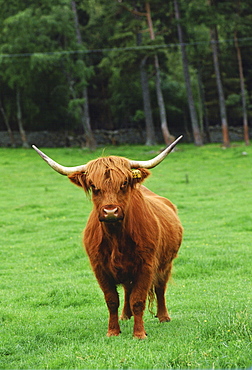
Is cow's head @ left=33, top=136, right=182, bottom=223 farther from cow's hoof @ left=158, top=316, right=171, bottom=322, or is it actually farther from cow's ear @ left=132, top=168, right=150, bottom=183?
cow's hoof @ left=158, top=316, right=171, bottom=322

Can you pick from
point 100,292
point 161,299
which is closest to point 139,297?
point 161,299

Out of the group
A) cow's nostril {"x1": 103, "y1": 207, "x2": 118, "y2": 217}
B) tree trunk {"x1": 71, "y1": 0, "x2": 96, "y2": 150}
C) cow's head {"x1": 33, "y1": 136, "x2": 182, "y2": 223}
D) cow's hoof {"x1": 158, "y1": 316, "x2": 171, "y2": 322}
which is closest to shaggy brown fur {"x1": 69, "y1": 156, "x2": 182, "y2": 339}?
cow's head {"x1": 33, "y1": 136, "x2": 182, "y2": 223}

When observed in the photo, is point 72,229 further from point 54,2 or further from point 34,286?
point 54,2

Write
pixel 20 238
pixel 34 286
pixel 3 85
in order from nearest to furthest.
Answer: pixel 34 286, pixel 20 238, pixel 3 85

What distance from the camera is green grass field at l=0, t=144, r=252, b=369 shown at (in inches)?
195

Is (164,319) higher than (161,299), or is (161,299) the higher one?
(161,299)

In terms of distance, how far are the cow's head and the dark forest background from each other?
1253 inches

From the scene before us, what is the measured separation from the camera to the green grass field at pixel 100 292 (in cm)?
494

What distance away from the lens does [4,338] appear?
6.29m

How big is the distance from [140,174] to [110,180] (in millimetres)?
494

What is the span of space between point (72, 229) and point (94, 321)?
814 centimetres

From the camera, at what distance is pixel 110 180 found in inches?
222

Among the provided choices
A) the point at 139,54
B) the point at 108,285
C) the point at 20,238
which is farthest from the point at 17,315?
the point at 139,54

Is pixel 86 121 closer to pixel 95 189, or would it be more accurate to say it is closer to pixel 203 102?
pixel 203 102
